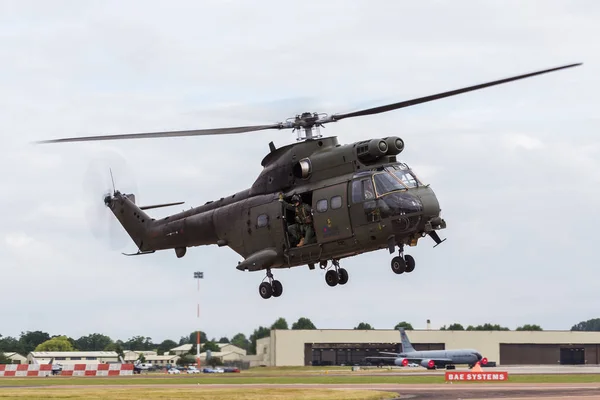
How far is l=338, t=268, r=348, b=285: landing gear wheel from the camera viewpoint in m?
35.6

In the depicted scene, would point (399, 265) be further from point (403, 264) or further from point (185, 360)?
point (185, 360)

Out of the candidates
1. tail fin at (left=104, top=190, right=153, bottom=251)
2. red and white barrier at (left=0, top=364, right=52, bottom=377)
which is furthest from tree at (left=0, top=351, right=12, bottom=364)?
tail fin at (left=104, top=190, right=153, bottom=251)

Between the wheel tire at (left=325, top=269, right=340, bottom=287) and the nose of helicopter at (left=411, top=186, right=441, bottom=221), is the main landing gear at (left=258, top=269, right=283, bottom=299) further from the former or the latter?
the nose of helicopter at (left=411, top=186, right=441, bottom=221)

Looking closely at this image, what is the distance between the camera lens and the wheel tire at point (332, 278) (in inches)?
1403

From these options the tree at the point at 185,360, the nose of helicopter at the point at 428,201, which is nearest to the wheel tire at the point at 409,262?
the nose of helicopter at the point at 428,201

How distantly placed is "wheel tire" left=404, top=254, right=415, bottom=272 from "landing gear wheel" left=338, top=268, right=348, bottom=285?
11.5ft

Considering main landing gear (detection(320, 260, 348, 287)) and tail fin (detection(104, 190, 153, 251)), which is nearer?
main landing gear (detection(320, 260, 348, 287))

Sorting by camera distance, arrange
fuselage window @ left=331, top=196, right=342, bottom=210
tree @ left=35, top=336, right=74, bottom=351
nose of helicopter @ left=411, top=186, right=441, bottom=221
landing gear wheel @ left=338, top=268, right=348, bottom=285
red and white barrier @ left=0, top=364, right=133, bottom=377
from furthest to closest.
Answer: tree @ left=35, top=336, right=74, bottom=351
red and white barrier @ left=0, top=364, right=133, bottom=377
landing gear wheel @ left=338, top=268, right=348, bottom=285
fuselage window @ left=331, top=196, right=342, bottom=210
nose of helicopter @ left=411, top=186, right=441, bottom=221

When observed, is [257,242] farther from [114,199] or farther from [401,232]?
[114,199]

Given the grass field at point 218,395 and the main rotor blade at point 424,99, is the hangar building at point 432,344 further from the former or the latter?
the main rotor blade at point 424,99

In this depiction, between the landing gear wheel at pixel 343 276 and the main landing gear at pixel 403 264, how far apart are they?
316 centimetres

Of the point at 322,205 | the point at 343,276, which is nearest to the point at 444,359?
the point at 343,276

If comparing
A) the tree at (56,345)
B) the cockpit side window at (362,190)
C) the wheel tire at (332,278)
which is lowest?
the tree at (56,345)

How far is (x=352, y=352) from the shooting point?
151375 mm
